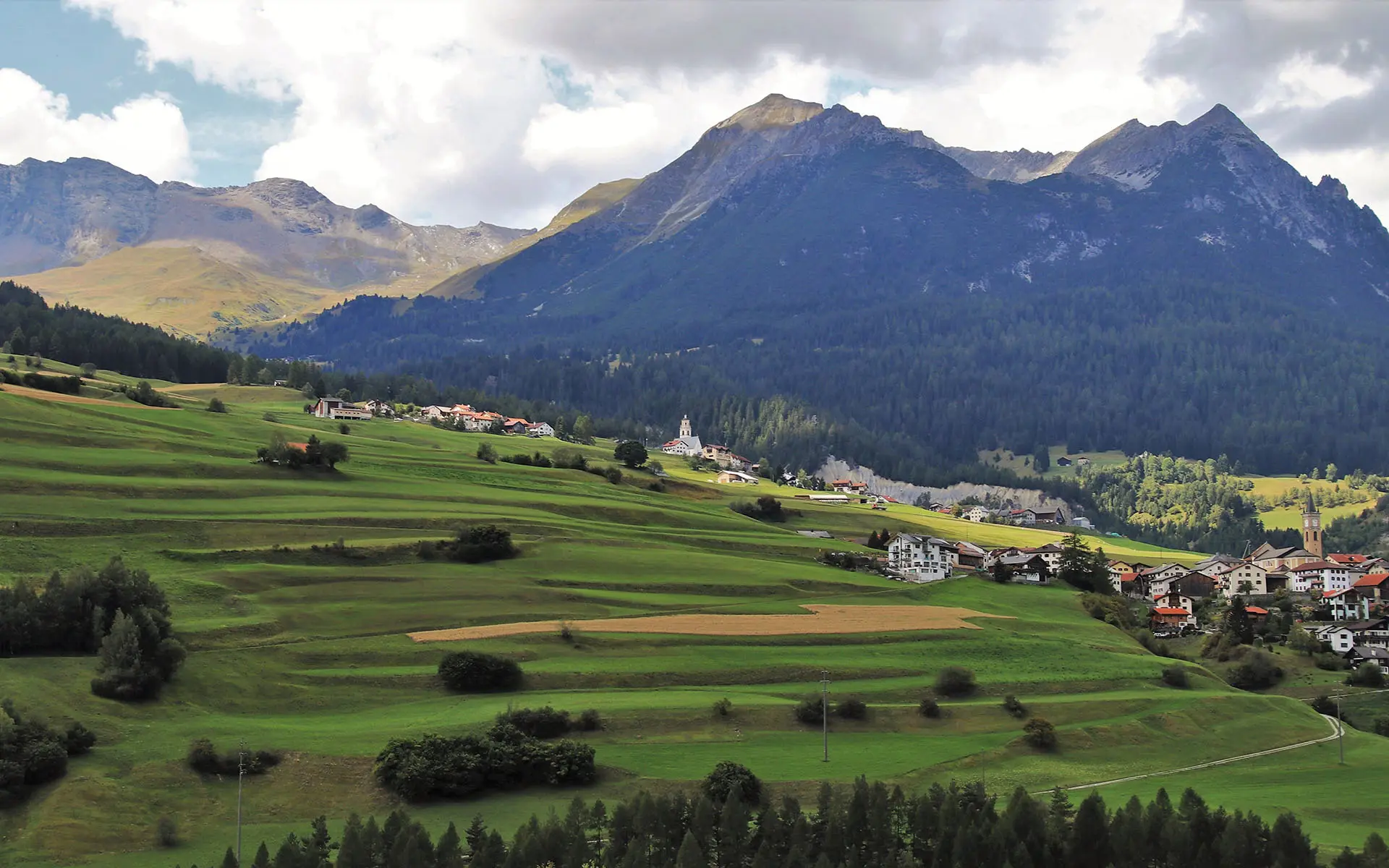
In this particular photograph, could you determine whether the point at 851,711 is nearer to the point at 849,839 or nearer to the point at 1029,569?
the point at 849,839

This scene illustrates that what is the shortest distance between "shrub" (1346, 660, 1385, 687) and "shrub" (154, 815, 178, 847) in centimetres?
9201

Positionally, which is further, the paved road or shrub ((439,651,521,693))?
shrub ((439,651,521,693))

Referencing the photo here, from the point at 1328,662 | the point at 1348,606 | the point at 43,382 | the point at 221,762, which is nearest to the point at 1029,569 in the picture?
the point at 1348,606

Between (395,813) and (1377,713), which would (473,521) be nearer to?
(395,813)

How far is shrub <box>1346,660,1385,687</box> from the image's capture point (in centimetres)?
10619

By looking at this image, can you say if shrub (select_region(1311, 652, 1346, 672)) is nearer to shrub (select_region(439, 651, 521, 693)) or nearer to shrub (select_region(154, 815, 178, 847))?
shrub (select_region(439, 651, 521, 693))

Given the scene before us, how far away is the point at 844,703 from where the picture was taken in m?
81.2

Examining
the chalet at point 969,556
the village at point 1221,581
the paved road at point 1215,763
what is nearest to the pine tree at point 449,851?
the paved road at point 1215,763

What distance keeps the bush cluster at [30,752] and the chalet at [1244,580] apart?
143 metres

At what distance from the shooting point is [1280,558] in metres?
182

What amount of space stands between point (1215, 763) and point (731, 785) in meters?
35.0

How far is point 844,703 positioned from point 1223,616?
7625 cm

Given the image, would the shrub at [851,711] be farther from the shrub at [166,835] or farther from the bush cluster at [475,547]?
the shrub at [166,835]

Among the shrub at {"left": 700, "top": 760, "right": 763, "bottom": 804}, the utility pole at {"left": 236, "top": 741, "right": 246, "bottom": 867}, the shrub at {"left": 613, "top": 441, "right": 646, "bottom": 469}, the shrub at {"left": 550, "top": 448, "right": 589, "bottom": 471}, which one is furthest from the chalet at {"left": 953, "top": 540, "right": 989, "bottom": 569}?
the utility pole at {"left": 236, "top": 741, "right": 246, "bottom": 867}
